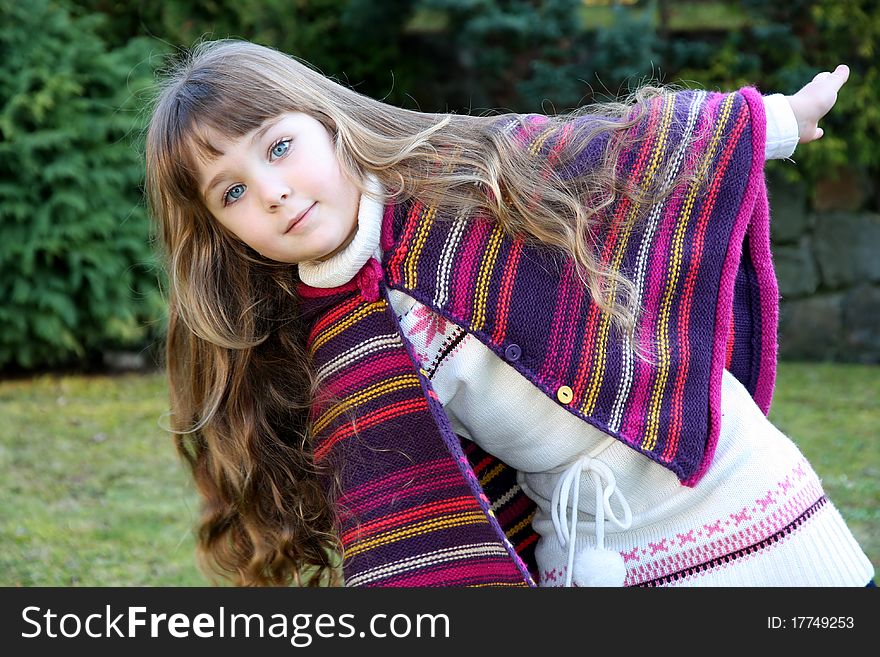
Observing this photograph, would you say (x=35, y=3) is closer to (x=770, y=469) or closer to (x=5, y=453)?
(x=5, y=453)

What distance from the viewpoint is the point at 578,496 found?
1.99 meters

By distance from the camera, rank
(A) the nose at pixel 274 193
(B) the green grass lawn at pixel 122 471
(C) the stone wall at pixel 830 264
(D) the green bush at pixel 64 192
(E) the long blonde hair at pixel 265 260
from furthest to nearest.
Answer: (C) the stone wall at pixel 830 264, (D) the green bush at pixel 64 192, (B) the green grass lawn at pixel 122 471, (E) the long blonde hair at pixel 265 260, (A) the nose at pixel 274 193

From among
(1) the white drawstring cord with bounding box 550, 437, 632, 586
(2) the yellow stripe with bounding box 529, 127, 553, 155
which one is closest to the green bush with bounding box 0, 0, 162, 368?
(2) the yellow stripe with bounding box 529, 127, 553, 155

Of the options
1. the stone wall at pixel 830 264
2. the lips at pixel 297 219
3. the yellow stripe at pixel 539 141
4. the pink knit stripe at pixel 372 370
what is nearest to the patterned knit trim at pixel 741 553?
the pink knit stripe at pixel 372 370

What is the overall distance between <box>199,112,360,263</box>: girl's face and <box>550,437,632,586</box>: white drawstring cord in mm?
627

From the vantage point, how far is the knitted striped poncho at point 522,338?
1.92m

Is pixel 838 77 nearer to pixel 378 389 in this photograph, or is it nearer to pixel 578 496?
pixel 578 496

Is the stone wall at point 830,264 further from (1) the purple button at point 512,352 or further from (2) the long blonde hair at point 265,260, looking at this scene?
(1) the purple button at point 512,352

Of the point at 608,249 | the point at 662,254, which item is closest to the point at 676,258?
the point at 662,254

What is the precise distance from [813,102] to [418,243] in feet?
2.79

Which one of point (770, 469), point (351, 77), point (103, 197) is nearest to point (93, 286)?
point (103, 197)

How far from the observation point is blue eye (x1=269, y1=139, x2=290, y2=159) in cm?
189

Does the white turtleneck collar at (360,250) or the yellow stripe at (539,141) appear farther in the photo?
the yellow stripe at (539,141)

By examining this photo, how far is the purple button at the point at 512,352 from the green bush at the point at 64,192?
12.3ft
